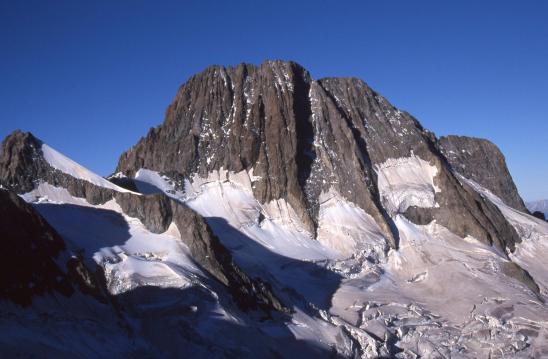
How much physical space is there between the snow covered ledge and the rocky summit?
24cm

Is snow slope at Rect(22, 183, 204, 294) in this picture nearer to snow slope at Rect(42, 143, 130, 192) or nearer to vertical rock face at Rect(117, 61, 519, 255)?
snow slope at Rect(42, 143, 130, 192)

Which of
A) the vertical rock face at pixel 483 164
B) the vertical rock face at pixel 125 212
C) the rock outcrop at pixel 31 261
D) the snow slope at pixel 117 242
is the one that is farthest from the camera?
the vertical rock face at pixel 483 164

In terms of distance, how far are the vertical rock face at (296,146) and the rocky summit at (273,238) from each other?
0.24 metres

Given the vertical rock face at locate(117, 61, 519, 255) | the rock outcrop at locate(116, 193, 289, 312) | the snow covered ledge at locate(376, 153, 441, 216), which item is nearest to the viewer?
the rock outcrop at locate(116, 193, 289, 312)

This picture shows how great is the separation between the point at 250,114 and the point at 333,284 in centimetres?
2771

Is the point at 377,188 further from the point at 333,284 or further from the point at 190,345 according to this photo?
the point at 190,345

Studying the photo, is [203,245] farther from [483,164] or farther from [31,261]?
Result: [483,164]

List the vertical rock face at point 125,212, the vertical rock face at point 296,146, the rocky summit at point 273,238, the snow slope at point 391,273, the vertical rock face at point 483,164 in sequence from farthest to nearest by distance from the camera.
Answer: the vertical rock face at point 483,164, the vertical rock face at point 296,146, the snow slope at point 391,273, the vertical rock face at point 125,212, the rocky summit at point 273,238

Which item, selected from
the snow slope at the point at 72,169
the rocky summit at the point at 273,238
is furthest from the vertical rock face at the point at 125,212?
the snow slope at the point at 72,169

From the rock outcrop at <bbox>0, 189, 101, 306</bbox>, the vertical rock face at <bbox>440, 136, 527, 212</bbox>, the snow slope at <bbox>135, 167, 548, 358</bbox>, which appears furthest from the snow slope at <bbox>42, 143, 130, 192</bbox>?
the vertical rock face at <bbox>440, 136, 527, 212</bbox>

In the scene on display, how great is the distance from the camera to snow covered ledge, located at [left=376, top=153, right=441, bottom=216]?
3252 inches

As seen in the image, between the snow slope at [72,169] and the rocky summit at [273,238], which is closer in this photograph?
the rocky summit at [273,238]

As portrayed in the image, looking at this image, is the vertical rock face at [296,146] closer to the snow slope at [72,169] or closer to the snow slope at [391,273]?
the snow slope at [391,273]

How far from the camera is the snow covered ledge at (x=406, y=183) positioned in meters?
82.6
